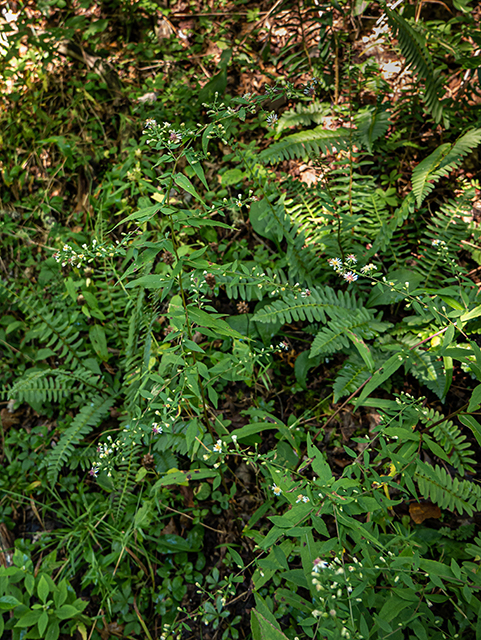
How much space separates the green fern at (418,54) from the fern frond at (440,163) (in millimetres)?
325

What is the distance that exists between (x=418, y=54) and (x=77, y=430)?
3240mm

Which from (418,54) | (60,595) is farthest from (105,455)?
(418,54)

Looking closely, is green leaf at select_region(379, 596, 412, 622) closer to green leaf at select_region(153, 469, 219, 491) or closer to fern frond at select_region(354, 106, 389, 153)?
green leaf at select_region(153, 469, 219, 491)

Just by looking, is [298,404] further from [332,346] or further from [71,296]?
[71,296]

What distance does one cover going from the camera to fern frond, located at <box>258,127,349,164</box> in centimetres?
251

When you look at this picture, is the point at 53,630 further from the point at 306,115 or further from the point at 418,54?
the point at 418,54

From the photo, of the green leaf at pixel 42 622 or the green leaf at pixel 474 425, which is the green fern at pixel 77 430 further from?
the green leaf at pixel 474 425

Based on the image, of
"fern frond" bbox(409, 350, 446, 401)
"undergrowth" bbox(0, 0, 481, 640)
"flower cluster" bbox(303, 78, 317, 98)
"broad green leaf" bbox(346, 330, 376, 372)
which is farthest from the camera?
"flower cluster" bbox(303, 78, 317, 98)

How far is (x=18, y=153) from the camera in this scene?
3922mm

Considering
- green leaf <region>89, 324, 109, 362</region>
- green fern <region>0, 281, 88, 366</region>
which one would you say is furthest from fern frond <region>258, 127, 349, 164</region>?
green fern <region>0, 281, 88, 366</region>

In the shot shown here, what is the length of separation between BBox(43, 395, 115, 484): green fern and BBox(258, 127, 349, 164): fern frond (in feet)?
6.42

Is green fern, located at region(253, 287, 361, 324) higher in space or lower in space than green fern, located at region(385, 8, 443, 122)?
lower

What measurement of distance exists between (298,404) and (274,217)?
1.22 metres

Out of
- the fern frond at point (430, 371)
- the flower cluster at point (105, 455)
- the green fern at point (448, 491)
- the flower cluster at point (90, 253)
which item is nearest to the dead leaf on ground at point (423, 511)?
the green fern at point (448, 491)
